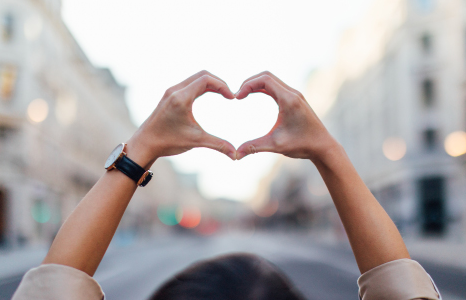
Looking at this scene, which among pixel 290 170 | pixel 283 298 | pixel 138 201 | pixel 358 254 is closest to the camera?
pixel 283 298

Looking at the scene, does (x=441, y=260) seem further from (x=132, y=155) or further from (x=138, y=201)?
(x=138, y=201)

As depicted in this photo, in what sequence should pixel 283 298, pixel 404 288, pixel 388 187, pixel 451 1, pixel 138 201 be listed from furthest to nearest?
pixel 138 201, pixel 388 187, pixel 451 1, pixel 404 288, pixel 283 298

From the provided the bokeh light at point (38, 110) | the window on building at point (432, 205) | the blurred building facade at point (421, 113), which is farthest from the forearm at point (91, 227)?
the window on building at point (432, 205)

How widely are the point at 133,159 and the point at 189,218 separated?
4484 centimetres

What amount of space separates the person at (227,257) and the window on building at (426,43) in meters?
35.2

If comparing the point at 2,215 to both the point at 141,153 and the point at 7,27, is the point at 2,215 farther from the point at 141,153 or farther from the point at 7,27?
the point at 141,153

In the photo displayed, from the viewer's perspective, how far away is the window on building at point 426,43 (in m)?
32.5

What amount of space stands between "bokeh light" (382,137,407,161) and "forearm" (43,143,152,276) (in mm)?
33219

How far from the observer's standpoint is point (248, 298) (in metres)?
1.16

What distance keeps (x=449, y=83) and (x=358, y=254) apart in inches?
1353

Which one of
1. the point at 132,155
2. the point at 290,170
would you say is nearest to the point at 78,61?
the point at 132,155

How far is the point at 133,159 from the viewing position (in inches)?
53.7

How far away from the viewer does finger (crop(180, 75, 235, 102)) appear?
1281 millimetres

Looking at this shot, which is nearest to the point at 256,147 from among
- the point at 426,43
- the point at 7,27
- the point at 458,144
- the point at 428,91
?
the point at 458,144
